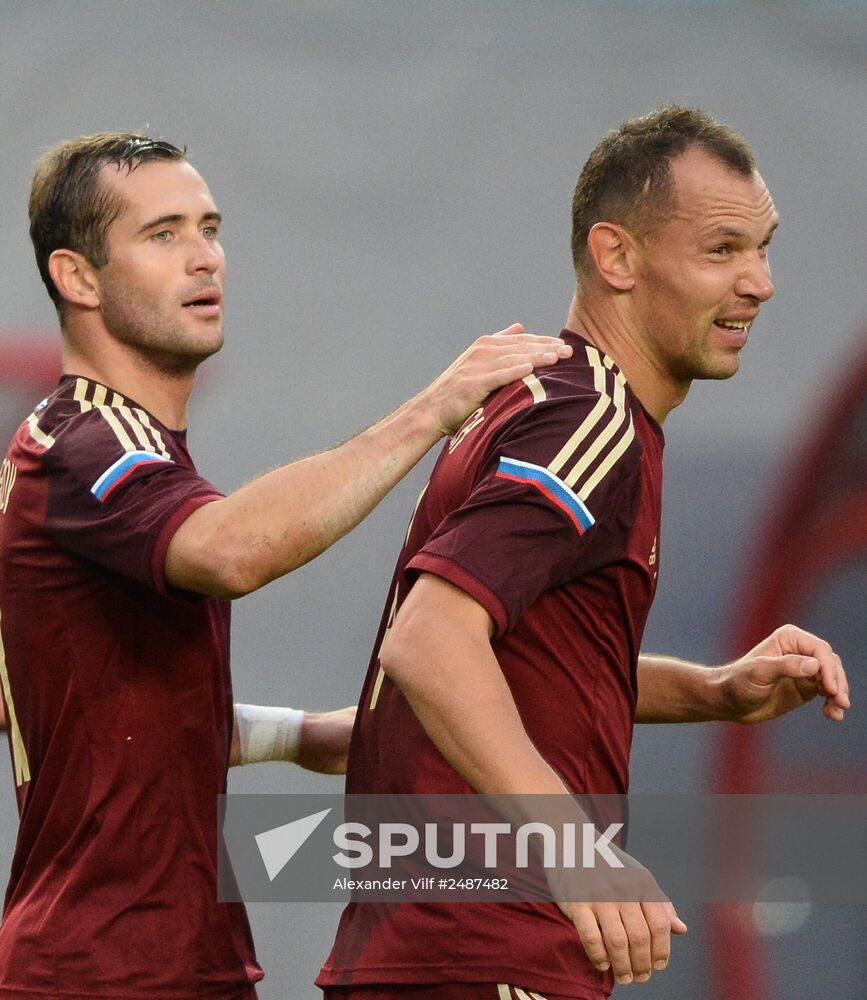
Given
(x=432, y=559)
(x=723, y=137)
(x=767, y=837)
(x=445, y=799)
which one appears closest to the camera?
(x=432, y=559)

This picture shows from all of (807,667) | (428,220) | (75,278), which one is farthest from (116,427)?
(428,220)

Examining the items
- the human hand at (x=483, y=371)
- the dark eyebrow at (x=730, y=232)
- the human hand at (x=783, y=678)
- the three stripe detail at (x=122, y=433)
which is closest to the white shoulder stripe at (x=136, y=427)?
the three stripe detail at (x=122, y=433)

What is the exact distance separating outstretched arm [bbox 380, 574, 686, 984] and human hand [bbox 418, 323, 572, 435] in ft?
1.14

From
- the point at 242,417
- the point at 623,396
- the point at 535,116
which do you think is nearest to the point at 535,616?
the point at 623,396

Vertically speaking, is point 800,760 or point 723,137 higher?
point 723,137

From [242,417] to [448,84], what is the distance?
992mm

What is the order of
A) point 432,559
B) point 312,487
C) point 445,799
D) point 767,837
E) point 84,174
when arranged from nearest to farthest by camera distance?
point 432,559 → point 445,799 → point 312,487 → point 84,174 → point 767,837

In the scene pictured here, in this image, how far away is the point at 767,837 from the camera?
3.71m

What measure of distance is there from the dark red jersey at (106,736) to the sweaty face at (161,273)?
0.15 m

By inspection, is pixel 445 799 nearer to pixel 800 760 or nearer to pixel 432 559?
pixel 432 559

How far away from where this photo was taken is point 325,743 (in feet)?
8.42

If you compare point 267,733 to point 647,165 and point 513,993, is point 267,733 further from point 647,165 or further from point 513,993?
point 647,165

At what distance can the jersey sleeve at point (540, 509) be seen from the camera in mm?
1709

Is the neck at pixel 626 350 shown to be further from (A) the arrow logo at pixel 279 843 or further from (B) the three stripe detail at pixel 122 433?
(A) the arrow logo at pixel 279 843
